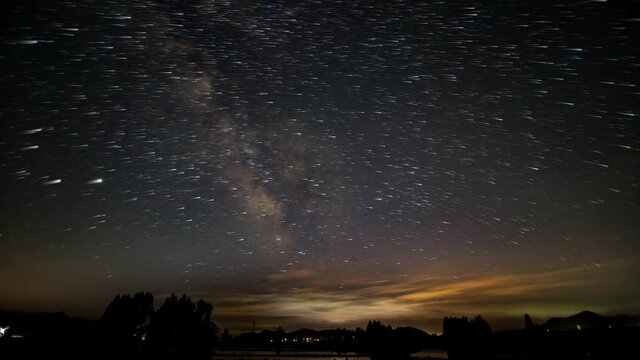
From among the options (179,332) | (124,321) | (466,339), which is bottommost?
(466,339)

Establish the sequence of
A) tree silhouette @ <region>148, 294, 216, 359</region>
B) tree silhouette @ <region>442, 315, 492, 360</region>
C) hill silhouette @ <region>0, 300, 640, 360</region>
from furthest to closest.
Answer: tree silhouette @ <region>442, 315, 492, 360</region>, tree silhouette @ <region>148, 294, 216, 359</region>, hill silhouette @ <region>0, 300, 640, 360</region>

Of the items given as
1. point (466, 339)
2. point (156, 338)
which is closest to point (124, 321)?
point (156, 338)

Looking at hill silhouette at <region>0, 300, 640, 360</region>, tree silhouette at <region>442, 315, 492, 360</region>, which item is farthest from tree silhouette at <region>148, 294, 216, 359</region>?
tree silhouette at <region>442, 315, 492, 360</region>

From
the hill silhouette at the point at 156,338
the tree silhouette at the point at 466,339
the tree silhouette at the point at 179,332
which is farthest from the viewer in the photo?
the tree silhouette at the point at 466,339

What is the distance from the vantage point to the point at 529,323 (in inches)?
3206

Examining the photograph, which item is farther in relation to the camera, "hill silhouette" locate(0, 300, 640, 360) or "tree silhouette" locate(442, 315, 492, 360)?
"tree silhouette" locate(442, 315, 492, 360)

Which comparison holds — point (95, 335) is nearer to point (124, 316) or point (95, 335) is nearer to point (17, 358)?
point (124, 316)

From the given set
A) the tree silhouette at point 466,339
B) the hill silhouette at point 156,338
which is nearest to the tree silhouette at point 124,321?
the hill silhouette at point 156,338

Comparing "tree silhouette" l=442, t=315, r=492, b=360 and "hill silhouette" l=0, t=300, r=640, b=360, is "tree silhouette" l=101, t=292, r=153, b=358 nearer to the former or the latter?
"hill silhouette" l=0, t=300, r=640, b=360

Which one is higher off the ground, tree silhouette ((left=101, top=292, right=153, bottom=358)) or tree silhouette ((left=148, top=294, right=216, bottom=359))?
tree silhouette ((left=101, top=292, right=153, bottom=358))

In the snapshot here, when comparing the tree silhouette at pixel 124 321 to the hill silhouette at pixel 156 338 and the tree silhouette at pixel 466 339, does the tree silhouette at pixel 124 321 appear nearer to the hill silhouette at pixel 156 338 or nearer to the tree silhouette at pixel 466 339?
the hill silhouette at pixel 156 338

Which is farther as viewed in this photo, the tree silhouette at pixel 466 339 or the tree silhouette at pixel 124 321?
the tree silhouette at pixel 466 339

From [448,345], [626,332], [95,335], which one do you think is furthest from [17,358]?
[626,332]

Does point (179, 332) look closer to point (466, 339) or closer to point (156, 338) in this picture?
point (156, 338)
